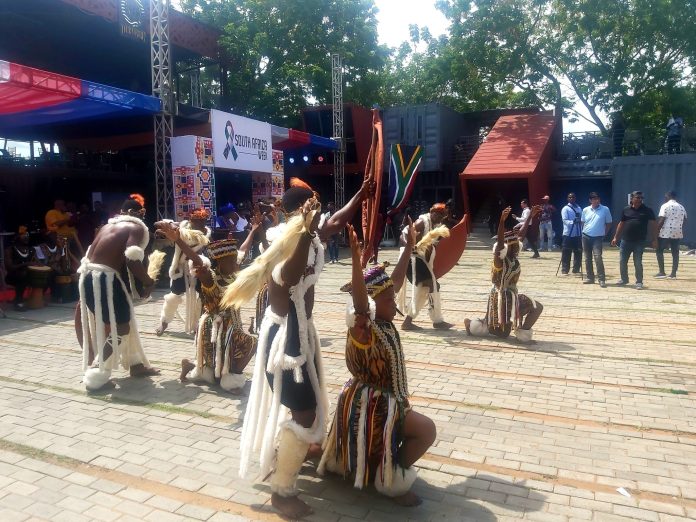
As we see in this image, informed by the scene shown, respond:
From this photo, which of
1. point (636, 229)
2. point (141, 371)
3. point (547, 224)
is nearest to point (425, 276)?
point (141, 371)

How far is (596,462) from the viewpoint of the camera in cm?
373

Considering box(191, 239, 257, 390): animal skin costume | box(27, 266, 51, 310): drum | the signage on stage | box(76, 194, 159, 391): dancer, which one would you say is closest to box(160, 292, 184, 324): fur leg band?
box(76, 194, 159, 391): dancer

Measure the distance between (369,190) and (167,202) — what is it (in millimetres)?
11323

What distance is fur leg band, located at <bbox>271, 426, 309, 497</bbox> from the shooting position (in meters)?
3.10

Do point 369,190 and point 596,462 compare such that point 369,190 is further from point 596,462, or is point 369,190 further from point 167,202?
point 167,202

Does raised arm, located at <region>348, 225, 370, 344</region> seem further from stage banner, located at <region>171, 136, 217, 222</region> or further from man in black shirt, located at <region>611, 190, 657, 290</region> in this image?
stage banner, located at <region>171, 136, 217, 222</region>

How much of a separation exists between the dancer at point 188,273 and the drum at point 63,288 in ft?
12.4

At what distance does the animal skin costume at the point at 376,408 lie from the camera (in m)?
3.13

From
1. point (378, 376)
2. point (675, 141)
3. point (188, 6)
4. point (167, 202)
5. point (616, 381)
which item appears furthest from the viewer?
point (188, 6)

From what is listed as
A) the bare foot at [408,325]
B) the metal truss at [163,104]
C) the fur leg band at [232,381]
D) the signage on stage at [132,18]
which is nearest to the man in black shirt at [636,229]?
the bare foot at [408,325]

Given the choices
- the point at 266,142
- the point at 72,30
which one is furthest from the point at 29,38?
the point at 266,142

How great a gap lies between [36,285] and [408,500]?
8.26 m

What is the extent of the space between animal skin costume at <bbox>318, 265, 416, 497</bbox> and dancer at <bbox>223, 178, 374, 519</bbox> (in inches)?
7.5

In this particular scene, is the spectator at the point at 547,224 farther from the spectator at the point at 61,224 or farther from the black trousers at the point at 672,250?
the spectator at the point at 61,224
